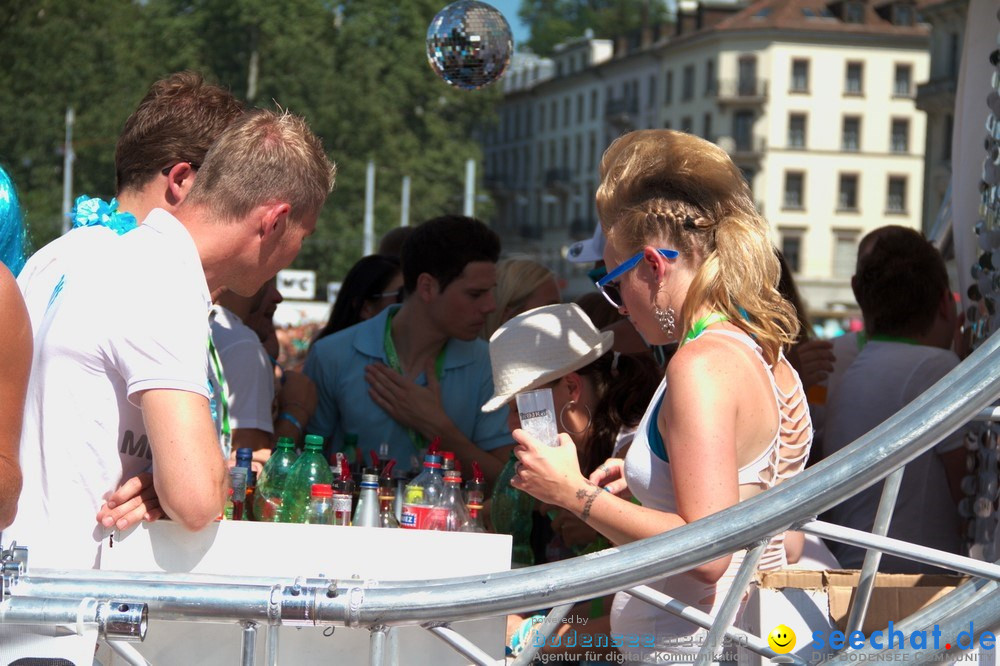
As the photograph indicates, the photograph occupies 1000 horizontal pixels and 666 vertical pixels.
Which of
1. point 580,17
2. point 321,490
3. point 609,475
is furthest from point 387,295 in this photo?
point 580,17

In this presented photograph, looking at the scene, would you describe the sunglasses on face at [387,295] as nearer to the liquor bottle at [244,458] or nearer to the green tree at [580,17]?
the liquor bottle at [244,458]

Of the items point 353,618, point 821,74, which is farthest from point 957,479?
point 821,74

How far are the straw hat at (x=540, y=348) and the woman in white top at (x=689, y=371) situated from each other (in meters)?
0.43

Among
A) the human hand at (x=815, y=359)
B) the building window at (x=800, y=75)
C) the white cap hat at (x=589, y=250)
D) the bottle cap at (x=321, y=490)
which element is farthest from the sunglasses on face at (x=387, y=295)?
the building window at (x=800, y=75)

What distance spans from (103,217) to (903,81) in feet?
205

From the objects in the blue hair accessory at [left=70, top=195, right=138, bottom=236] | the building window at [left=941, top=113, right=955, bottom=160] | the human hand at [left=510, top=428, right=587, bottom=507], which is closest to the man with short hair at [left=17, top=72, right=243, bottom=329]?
the blue hair accessory at [left=70, top=195, right=138, bottom=236]

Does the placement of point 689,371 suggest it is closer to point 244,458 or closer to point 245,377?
point 244,458

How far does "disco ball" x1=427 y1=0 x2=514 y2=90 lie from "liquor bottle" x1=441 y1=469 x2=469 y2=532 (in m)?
2.27

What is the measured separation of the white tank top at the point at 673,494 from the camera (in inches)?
91.8

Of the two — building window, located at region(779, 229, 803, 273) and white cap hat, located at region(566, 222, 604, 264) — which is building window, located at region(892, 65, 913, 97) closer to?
building window, located at region(779, 229, 803, 273)

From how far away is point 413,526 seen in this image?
2957 millimetres

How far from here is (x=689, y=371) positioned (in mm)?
2199

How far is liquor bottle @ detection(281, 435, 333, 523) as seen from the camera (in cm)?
310

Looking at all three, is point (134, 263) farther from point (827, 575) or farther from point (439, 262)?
point (439, 262)
